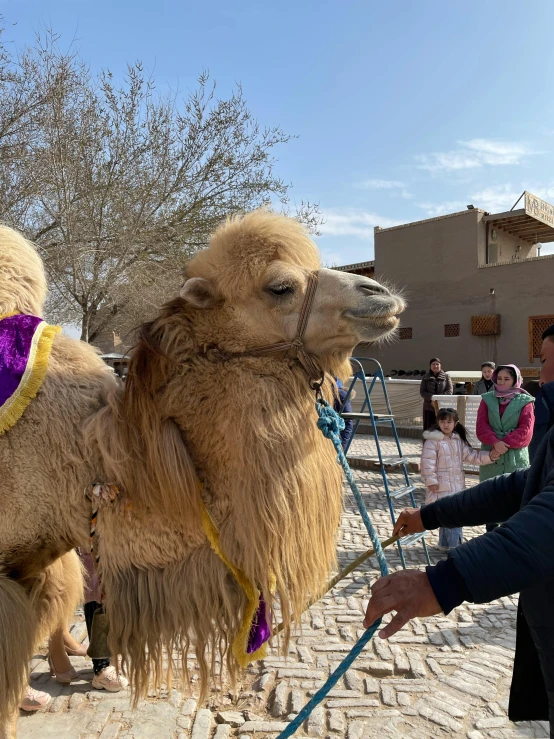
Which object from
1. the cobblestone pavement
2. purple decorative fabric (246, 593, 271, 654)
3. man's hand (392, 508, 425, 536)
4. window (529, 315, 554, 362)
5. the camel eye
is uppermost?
window (529, 315, 554, 362)

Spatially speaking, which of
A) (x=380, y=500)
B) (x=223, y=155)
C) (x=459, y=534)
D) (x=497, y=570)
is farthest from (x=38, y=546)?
(x=223, y=155)

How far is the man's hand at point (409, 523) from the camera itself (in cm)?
216

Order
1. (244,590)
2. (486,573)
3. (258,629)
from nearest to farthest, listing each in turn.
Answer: (486,573), (244,590), (258,629)

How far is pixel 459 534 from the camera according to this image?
6.04 m

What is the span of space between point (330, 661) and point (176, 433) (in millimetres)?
2882

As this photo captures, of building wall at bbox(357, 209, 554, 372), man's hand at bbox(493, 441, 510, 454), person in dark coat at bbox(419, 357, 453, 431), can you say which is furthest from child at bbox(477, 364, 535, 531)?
building wall at bbox(357, 209, 554, 372)

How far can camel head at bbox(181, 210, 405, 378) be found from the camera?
1815 mm

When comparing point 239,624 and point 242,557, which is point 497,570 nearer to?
point 242,557

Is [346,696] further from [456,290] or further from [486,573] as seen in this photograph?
[456,290]

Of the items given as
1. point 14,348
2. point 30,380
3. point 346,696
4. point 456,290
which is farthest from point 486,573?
point 456,290

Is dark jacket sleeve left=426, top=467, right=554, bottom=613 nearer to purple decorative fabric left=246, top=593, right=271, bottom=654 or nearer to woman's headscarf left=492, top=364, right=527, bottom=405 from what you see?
purple decorative fabric left=246, top=593, right=271, bottom=654

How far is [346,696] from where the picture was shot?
11.3 ft

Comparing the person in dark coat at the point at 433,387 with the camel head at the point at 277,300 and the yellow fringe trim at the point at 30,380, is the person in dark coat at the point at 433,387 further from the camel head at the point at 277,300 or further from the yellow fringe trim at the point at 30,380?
the yellow fringe trim at the point at 30,380

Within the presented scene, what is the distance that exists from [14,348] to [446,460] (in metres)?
5.01
